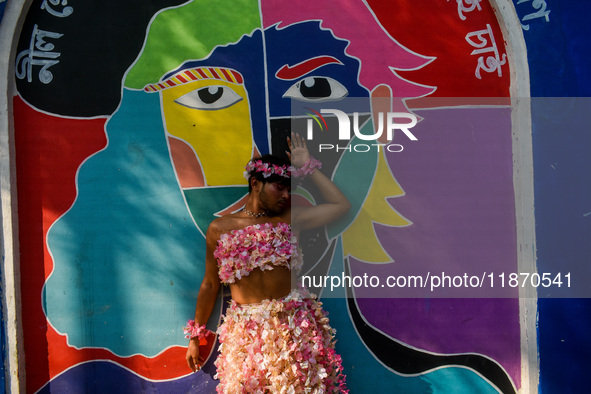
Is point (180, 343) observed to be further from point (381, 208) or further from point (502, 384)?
point (502, 384)

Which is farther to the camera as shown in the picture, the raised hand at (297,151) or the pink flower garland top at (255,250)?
the raised hand at (297,151)

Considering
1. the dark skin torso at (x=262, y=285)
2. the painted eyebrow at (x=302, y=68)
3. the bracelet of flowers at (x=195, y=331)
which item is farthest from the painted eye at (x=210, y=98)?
the bracelet of flowers at (x=195, y=331)

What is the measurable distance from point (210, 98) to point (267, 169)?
0.87 metres

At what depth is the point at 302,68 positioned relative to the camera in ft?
13.4

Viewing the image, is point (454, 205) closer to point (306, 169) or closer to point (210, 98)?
point (306, 169)

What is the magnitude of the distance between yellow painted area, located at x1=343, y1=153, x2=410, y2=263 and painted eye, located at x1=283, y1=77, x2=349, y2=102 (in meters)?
0.64

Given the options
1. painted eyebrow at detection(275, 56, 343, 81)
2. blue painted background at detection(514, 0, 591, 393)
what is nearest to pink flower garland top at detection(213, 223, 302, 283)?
painted eyebrow at detection(275, 56, 343, 81)

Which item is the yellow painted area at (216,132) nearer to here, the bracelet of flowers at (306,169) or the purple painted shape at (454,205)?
the bracelet of flowers at (306,169)

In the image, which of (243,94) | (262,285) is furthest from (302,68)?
(262,285)

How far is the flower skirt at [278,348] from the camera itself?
3.33 metres

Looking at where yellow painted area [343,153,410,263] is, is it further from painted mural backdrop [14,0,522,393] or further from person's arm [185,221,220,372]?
person's arm [185,221,220,372]

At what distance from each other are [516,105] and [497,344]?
1.84 metres

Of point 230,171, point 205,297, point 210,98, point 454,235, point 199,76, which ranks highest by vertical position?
point 199,76

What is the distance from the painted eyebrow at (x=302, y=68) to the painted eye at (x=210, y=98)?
0.39 metres
